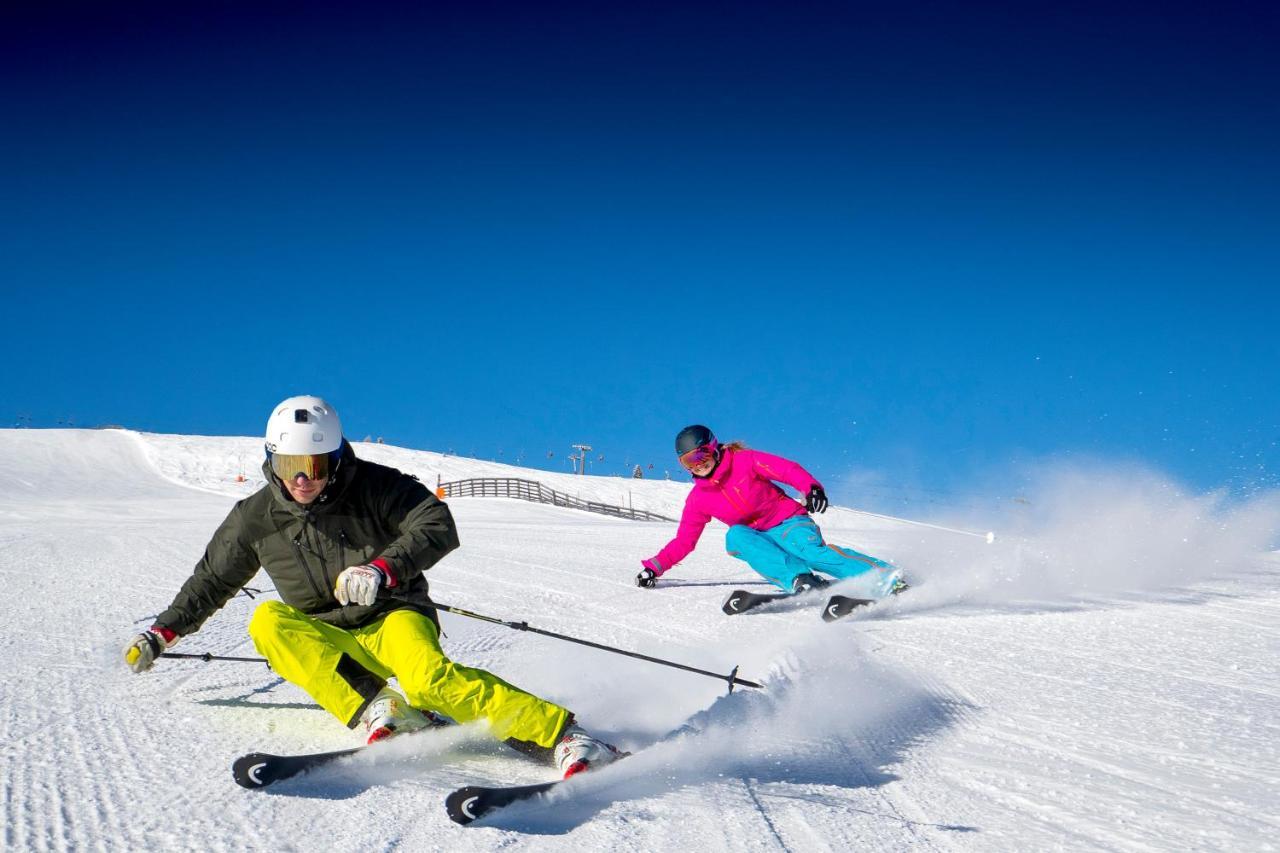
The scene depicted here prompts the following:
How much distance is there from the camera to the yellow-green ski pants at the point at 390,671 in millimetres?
2723

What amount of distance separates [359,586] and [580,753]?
951mm

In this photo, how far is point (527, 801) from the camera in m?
2.41

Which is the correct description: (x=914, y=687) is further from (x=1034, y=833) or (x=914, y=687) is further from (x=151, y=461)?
(x=151, y=461)

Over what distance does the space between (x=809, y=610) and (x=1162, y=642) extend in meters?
2.37

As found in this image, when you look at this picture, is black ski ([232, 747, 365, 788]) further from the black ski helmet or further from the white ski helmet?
the black ski helmet

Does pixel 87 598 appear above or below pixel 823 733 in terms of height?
below

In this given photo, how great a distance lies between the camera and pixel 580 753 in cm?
263

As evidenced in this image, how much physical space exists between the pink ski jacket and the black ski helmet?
0.72 ft

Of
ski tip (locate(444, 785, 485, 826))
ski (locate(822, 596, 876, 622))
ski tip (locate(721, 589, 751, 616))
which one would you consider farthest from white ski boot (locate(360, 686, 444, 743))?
ski tip (locate(721, 589, 751, 616))

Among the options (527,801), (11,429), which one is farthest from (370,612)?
(11,429)

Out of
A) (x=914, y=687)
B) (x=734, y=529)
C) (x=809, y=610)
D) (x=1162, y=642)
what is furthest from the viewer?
(x=734, y=529)

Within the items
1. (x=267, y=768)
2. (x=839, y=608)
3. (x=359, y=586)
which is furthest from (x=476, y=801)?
(x=839, y=608)

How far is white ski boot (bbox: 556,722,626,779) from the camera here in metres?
2.61

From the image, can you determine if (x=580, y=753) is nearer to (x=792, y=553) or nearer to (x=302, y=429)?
(x=302, y=429)
